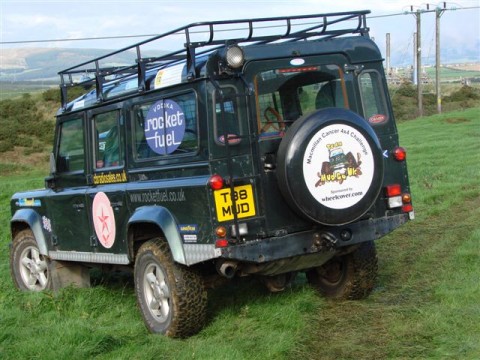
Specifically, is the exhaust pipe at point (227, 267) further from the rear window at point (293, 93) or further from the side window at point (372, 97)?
the side window at point (372, 97)

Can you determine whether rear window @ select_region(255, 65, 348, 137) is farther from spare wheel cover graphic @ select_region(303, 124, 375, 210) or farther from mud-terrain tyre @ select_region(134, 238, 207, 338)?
mud-terrain tyre @ select_region(134, 238, 207, 338)

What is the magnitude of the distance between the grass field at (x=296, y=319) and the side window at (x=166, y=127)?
1.52 meters

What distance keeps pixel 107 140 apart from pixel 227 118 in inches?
72.5


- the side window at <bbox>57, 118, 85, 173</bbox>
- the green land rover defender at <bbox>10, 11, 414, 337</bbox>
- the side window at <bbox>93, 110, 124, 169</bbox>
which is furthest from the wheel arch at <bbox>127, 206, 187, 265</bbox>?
the side window at <bbox>57, 118, 85, 173</bbox>

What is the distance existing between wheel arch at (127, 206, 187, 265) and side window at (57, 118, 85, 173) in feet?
4.50

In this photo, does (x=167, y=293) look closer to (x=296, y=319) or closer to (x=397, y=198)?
(x=296, y=319)

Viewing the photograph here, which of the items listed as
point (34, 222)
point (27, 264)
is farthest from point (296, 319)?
point (27, 264)

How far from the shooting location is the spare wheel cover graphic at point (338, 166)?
5.36m

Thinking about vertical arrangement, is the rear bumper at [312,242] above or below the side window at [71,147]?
below

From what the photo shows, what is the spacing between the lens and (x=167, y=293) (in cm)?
594

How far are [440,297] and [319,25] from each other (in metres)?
2.60

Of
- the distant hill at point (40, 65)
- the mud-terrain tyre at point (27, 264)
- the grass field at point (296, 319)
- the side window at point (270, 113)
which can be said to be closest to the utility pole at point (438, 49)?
the grass field at point (296, 319)

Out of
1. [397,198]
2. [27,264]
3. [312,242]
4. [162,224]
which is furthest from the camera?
[27,264]

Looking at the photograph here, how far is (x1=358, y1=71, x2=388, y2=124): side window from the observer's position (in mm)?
6102
